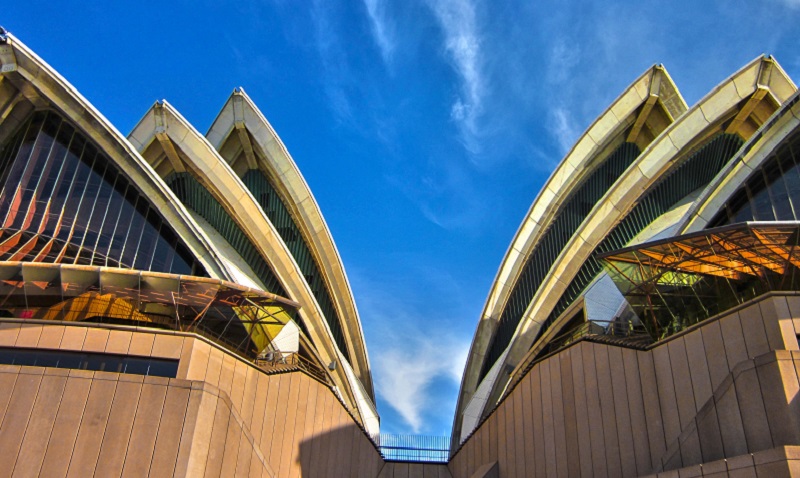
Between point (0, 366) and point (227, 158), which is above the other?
point (227, 158)

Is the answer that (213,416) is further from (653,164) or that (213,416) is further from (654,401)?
(653,164)

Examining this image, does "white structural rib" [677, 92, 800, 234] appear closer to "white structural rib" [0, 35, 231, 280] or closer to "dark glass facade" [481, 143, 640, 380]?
"dark glass facade" [481, 143, 640, 380]

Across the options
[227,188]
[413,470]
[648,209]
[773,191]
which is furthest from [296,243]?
[773,191]

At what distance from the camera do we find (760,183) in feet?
74.7

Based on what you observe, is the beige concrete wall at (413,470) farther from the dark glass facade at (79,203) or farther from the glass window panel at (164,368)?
the glass window panel at (164,368)

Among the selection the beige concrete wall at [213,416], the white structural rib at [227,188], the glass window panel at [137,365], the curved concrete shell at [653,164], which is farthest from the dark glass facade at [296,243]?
the glass window panel at [137,365]

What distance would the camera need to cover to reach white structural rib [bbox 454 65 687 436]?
29.7 meters

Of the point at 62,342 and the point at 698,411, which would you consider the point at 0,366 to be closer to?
the point at 62,342

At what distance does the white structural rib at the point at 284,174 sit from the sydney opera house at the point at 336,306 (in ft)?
0.30

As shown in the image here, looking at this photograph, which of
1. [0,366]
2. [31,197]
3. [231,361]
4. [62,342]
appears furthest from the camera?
[31,197]

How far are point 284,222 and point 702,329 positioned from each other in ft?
64.5

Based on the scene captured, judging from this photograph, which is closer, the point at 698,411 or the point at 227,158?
the point at 698,411

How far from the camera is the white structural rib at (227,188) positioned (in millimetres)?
27766

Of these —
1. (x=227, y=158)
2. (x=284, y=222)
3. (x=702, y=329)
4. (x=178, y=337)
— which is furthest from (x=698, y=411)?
(x=227, y=158)
